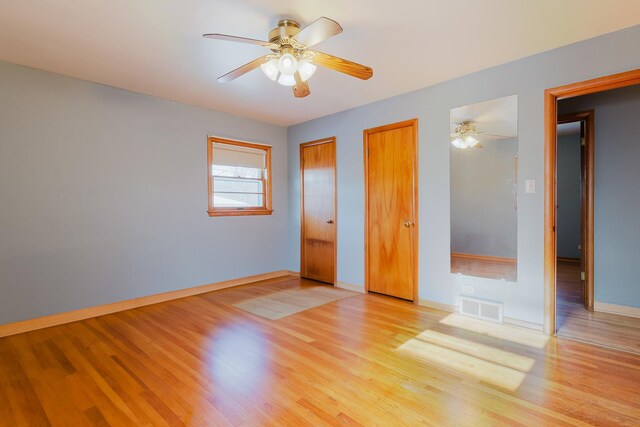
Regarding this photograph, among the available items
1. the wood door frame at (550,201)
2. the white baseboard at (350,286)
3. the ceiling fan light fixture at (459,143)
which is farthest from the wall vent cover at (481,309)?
the ceiling fan light fixture at (459,143)

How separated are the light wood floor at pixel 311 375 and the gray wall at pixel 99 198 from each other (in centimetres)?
53

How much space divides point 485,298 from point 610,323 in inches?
43.6

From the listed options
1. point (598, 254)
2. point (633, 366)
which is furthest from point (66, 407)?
point (598, 254)

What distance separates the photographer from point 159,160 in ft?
12.7

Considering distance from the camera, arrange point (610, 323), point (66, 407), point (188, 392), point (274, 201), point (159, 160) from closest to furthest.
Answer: point (66, 407) → point (188, 392) → point (610, 323) → point (159, 160) → point (274, 201)

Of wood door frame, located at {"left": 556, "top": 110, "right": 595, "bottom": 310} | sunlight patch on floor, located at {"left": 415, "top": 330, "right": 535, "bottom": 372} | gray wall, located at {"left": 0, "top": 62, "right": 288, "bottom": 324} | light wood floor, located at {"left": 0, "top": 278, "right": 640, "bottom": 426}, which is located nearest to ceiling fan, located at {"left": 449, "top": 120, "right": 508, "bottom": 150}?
wood door frame, located at {"left": 556, "top": 110, "right": 595, "bottom": 310}

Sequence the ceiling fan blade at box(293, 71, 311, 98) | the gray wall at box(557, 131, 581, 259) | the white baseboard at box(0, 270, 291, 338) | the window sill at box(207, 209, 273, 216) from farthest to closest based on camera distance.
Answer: the gray wall at box(557, 131, 581, 259), the window sill at box(207, 209, 273, 216), the white baseboard at box(0, 270, 291, 338), the ceiling fan blade at box(293, 71, 311, 98)

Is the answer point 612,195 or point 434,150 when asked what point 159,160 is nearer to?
point 434,150

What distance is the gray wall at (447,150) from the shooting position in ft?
8.55

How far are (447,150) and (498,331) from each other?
1.85 meters

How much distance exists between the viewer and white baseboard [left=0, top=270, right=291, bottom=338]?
293 cm

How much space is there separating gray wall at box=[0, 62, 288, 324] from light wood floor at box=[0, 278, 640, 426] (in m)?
0.53

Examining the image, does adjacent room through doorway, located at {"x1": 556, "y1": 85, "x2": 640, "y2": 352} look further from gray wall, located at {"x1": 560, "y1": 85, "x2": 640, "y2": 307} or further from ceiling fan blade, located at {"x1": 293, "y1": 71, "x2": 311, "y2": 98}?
ceiling fan blade, located at {"x1": 293, "y1": 71, "x2": 311, "y2": 98}

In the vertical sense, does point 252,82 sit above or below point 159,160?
above
